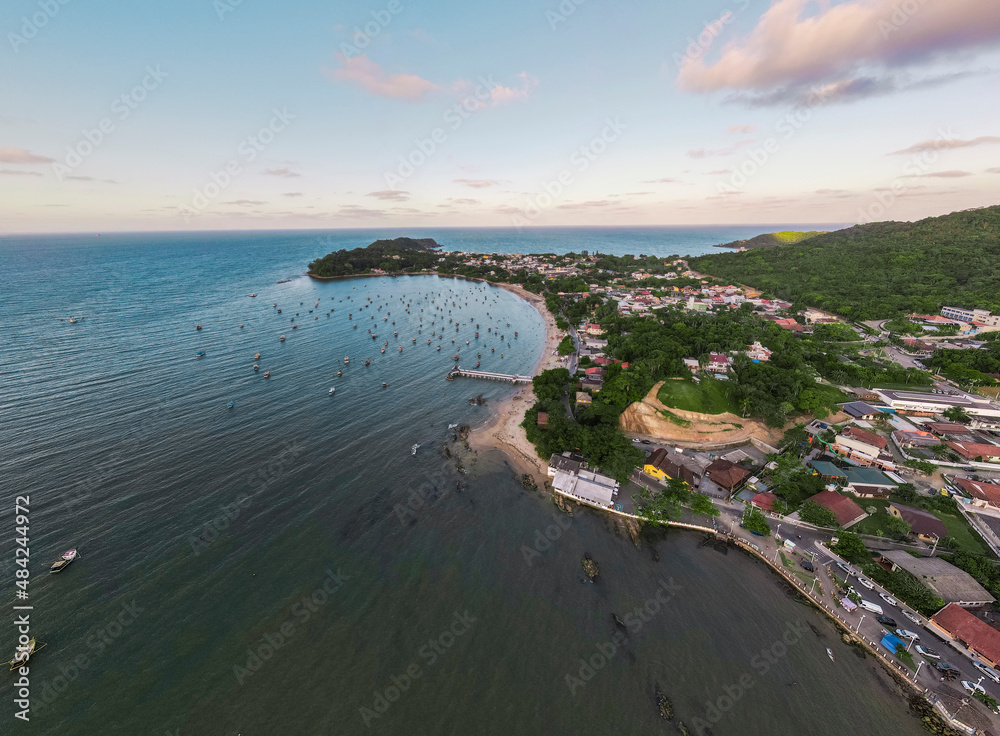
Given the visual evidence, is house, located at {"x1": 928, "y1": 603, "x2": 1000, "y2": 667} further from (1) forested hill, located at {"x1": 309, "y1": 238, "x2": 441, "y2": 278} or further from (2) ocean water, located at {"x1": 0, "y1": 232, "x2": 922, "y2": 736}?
(1) forested hill, located at {"x1": 309, "y1": 238, "x2": 441, "y2": 278}

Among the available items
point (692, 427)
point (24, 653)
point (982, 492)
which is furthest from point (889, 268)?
point (24, 653)

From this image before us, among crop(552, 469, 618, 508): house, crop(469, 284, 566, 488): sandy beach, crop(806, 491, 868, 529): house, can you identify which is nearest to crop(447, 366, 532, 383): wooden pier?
crop(469, 284, 566, 488): sandy beach

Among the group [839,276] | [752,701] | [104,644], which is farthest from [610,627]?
[839,276]

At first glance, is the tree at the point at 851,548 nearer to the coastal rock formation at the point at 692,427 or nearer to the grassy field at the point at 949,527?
the grassy field at the point at 949,527

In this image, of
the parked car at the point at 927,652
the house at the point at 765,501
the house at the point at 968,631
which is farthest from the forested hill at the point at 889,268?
the parked car at the point at 927,652

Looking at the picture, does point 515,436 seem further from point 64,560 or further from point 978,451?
point 978,451

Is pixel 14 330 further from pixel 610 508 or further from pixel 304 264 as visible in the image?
pixel 304 264
